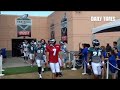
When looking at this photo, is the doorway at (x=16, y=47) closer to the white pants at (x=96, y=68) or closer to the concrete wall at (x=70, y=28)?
the concrete wall at (x=70, y=28)

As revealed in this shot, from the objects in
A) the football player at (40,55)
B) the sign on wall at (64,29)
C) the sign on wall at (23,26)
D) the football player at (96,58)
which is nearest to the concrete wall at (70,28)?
the sign on wall at (23,26)

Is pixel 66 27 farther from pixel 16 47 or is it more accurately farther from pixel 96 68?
pixel 96 68

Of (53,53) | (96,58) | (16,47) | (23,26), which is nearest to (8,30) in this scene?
(23,26)

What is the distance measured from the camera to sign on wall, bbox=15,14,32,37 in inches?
1170

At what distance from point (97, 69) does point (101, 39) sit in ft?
35.3

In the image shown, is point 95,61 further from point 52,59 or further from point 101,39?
point 101,39

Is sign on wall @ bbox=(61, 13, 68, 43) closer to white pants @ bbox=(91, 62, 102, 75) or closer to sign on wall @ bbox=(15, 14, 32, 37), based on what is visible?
sign on wall @ bbox=(15, 14, 32, 37)

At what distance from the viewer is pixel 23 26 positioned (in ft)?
98.2

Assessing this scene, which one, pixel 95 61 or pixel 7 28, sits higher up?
pixel 7 28

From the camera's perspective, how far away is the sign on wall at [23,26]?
97.5ft

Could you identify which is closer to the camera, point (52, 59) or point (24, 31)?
point (52, 59)

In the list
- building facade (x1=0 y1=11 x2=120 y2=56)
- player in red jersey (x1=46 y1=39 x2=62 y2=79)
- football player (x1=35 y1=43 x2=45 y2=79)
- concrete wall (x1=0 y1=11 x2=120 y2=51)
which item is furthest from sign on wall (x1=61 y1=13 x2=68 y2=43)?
player in red jersey (x1=46 y1=39 x2=62 y2=79)
